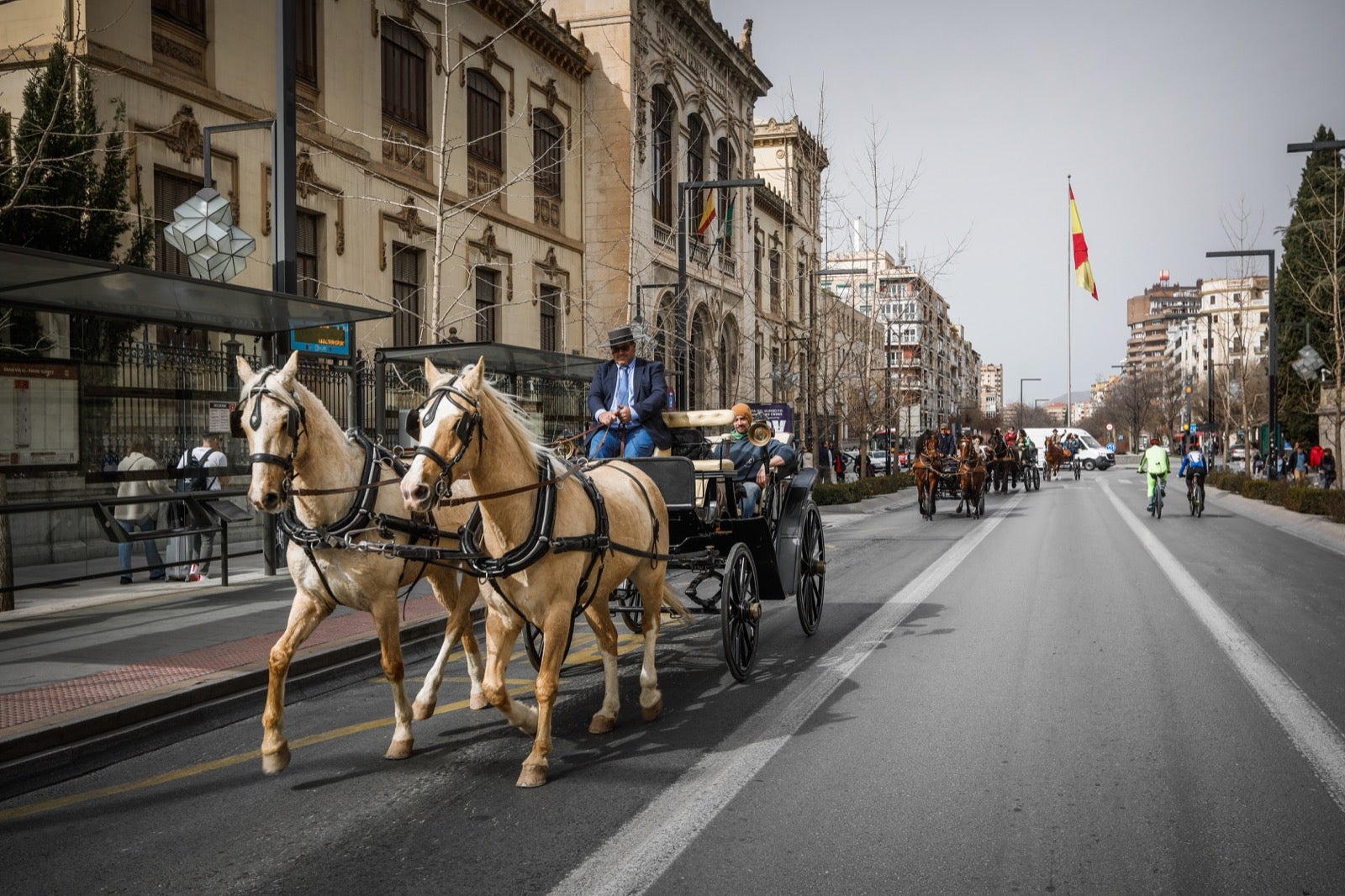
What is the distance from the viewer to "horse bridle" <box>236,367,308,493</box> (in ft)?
17.0

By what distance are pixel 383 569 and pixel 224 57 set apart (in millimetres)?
14789

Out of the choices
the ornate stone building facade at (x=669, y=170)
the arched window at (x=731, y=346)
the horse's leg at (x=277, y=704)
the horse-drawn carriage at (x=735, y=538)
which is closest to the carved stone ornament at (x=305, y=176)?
the ornate stone building facade at (x=669, y=170)

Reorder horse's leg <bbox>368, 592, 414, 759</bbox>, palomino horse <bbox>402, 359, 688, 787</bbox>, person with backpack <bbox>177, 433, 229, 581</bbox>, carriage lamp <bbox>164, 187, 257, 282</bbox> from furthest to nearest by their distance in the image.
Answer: carriage lamp <bbox>164, 187, 257, 282</bbox>
person with backpack <bbox>177, 433, 229, 581</bbox>
horse's leg <bbox>368, 592, 414, 759</bbox>
palomino horse <bbox>402, 359, 688, 787</bbox>

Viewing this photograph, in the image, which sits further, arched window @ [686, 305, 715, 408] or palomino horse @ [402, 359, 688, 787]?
arched window @ [686, 305, 715, 408]

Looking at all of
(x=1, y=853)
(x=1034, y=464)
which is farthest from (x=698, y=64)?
(x=1, y=853)

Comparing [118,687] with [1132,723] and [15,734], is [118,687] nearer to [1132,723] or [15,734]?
[15,734]

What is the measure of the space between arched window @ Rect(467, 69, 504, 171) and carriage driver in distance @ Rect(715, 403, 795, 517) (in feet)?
58.4

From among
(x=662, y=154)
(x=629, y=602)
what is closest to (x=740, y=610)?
(x=629, y=602)

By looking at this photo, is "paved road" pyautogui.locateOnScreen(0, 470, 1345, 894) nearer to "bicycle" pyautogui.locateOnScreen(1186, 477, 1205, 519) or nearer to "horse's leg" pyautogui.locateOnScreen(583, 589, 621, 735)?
"horse's leg" pyautogui.locateOnScreen(583, 589, 621, 735)

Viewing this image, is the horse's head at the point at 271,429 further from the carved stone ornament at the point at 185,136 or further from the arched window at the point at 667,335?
the arched window at the point at 667,335

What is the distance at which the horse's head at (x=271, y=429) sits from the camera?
5.12 m

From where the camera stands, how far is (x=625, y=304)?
29.8 metres

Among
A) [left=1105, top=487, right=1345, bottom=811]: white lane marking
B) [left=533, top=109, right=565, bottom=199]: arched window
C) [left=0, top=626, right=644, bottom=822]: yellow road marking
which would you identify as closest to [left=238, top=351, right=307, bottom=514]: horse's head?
[left=0, top=626, right=644, bottom=822]: yellow road marking

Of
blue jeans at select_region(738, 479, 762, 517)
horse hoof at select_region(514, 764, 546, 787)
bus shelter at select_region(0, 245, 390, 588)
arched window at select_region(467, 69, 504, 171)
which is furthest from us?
arched window at select_region(467, 69, 504, 171)
